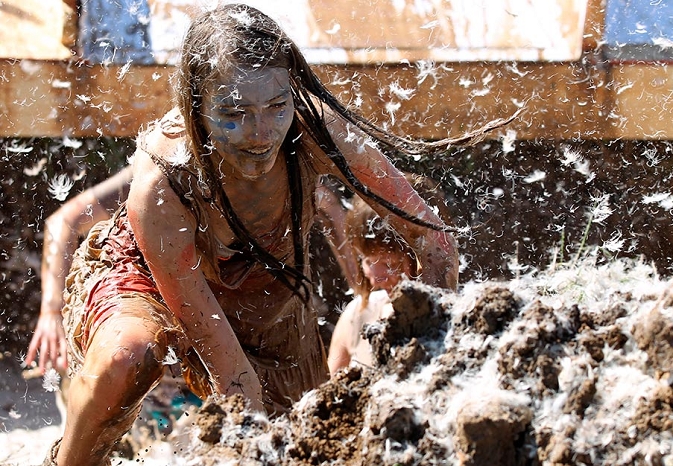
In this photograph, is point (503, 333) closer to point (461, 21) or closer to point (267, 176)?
point (267, 176)

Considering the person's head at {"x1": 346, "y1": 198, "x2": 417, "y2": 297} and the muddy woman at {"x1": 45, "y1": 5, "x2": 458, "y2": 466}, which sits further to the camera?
the person's head at {"x1": 346, "y1": 198, "x2": 417, "y2": 297}

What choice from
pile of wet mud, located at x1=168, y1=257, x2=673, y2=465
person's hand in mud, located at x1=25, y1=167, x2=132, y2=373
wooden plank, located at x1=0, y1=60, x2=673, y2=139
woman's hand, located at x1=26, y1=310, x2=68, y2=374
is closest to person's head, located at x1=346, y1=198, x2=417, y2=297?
person's hand in mud, located at x1=25, y1=167, x2=132, y2=373

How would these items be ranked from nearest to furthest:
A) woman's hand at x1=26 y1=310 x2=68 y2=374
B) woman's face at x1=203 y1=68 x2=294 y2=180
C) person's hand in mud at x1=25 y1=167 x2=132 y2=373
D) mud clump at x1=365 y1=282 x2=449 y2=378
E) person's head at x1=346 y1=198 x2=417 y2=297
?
mud clump at x1=365 y1=282 x2=449 y2=378, woman's face at x1=203 y1=68 x2=294 y2=180, woman's hand at x1=26 y1=310 x2=68 y2=374, person's hand in mud at x1=25 y1=167 x2=132 y2=373, person's head at x1=346 y1=198 x2=417 y2=297

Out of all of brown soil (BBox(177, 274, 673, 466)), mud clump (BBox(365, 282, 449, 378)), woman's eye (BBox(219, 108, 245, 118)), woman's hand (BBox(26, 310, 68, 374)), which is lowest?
brown soil (BBox(177, 274, 673, 466))

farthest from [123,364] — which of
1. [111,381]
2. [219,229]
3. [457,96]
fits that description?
[457,96]

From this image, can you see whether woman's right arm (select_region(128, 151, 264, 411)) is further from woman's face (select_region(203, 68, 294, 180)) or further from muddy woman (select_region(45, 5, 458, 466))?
woman's face (select_region(203, 68, 294, 180))

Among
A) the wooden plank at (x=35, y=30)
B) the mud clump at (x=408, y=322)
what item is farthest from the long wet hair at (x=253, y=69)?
the wooden plank at (x=35, y=30)

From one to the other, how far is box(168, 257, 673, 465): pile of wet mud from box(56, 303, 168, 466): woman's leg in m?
0.69

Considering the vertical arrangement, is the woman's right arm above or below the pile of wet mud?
above

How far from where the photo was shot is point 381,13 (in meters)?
5.52

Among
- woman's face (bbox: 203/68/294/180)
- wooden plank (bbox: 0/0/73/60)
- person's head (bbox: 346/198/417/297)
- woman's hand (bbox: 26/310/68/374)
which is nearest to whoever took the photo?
woman's face (bbox: 203/68/294/180)

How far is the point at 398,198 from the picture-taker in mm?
2842

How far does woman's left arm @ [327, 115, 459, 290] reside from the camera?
2814 millimetres

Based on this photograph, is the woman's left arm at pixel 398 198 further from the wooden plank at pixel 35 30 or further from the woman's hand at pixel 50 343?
the wooden plank at pixel 35 30
